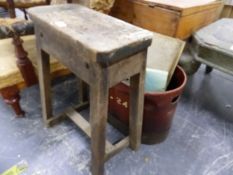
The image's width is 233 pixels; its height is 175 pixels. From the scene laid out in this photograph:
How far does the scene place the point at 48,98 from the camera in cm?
132

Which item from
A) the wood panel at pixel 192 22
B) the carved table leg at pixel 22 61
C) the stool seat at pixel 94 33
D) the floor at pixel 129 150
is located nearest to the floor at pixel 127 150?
the floor at pixel 129 150

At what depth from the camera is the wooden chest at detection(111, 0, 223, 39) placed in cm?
145

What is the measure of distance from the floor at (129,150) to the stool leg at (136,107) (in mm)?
103

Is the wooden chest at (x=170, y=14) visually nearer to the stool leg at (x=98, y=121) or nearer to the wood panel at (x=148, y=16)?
the wood panel at (x=148, y=16)

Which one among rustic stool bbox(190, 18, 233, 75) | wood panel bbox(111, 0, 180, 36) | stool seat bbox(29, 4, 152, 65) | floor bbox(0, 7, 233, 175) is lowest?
floor bbox(0, 7, 233, 175)

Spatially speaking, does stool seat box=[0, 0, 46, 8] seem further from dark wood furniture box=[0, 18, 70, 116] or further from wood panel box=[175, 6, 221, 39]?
wood panel box=[175, 6, 221, 39]

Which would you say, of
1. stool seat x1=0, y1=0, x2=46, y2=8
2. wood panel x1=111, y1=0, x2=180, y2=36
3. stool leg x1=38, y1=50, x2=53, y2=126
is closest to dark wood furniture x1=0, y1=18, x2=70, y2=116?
stool leg x1=38, y1=50, x2=53, y2=126

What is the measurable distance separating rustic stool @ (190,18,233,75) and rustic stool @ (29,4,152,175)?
1.75 feet

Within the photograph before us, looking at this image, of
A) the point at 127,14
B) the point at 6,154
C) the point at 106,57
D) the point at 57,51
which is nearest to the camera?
the point at 106,57

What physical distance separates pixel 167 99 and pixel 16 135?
0.90 metres

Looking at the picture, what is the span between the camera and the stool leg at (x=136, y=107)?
1.05 m

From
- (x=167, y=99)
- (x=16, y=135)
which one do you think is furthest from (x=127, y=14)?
(x=16, y=135)

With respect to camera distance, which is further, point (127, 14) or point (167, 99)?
point (127, 14)

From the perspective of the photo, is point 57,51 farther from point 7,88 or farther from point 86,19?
point 7,88
